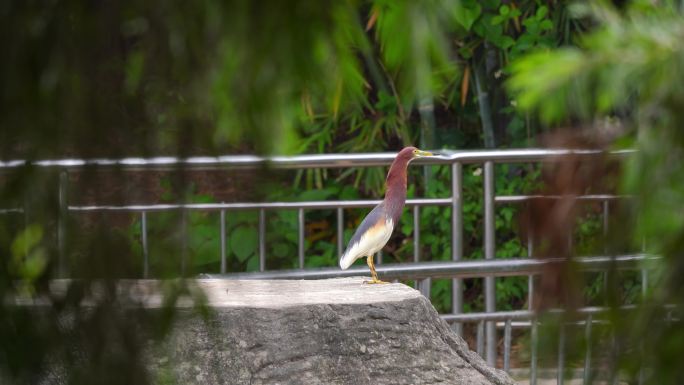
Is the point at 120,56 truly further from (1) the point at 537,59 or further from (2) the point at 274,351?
(2) the point at 274,351

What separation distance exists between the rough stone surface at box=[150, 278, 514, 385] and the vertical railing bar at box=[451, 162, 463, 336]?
3.67 ft

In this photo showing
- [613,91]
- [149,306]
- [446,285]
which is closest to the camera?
[613,91]

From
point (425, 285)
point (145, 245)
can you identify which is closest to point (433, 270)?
point (425, 285)

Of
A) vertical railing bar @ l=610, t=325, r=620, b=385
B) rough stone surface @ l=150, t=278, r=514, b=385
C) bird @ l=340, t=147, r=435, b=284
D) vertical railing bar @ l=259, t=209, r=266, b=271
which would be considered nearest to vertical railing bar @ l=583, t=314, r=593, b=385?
vertical railing bar @ l=610, t=325, r=620, b=385

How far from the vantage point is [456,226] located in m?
3.66

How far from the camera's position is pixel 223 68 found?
0.50 meters

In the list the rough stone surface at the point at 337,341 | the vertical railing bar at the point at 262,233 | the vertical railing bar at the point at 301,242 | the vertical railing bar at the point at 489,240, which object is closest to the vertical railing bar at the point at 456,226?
the vertical railing bar at the point at 489,240

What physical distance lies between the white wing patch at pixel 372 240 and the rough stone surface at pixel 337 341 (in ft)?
1.86

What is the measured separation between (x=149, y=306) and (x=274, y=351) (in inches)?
69.0

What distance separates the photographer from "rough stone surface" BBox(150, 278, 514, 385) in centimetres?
225

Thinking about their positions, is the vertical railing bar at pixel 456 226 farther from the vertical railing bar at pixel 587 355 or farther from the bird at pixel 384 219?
the vertical railing bar at pixel 587 355

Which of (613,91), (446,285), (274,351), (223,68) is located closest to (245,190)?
(223,68)

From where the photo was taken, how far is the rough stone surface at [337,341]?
7.39ft

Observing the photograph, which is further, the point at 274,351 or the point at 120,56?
the point at 274,351
